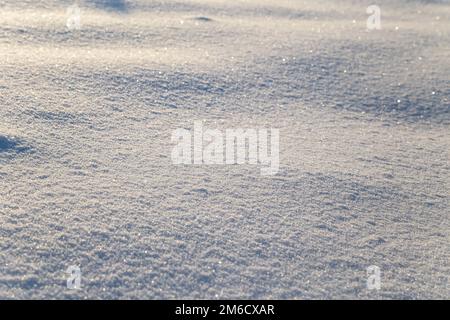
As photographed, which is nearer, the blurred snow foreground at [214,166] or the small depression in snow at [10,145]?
the blurred snow foreground at [214,166]

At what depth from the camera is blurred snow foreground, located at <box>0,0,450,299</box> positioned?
4.24 ft

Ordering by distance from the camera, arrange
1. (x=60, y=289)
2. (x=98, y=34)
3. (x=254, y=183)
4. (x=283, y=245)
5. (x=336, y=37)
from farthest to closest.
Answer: (x=336, y=37) → (x=98, y=34) → (x=254, y=183) → (x=283, y=245) → (x=60, y=289)

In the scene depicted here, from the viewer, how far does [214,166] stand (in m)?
1.71

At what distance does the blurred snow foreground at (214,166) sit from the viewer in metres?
1.29

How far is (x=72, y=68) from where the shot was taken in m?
2.14

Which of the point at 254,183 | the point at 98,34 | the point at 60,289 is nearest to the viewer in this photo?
the point at 60,289

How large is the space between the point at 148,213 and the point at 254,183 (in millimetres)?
368

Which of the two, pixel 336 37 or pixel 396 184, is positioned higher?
pixel 336 37

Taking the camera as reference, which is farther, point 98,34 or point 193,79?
point 98,34

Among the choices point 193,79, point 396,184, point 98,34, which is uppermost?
point 98,34

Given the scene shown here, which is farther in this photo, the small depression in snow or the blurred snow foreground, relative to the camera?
the small depression in snow

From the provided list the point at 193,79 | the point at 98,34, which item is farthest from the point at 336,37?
the point at 98,34
